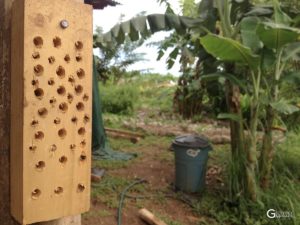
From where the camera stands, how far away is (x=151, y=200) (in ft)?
11.8

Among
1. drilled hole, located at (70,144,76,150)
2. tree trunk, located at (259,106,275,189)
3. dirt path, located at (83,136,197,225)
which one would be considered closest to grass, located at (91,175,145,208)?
dirt path, located at (83,136,197,225)

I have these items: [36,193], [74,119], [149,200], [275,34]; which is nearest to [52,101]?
[74,119]

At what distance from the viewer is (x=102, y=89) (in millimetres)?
9375

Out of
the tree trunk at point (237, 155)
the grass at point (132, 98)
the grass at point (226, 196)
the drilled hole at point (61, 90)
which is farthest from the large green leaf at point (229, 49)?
the grass at point (132, 98)

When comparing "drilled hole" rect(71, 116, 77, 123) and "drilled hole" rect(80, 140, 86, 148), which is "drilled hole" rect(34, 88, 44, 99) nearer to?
"drilled hole" rect(71, 116, 77, 123)

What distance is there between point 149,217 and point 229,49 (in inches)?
62.2

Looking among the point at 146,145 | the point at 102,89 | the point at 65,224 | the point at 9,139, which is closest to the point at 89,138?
the point at 9,139

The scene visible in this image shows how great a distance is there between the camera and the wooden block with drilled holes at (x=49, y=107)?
52.4 inches

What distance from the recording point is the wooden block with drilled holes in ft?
4.37

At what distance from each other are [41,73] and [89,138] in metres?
0.35

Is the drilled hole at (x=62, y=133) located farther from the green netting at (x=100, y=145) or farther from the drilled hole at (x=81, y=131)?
the green netting at (x=100, y=145)

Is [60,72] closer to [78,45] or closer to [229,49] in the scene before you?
[78,45]

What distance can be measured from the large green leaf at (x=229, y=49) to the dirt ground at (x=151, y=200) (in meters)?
1.55

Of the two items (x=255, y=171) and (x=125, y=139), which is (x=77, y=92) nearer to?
(x=255, y=171)
